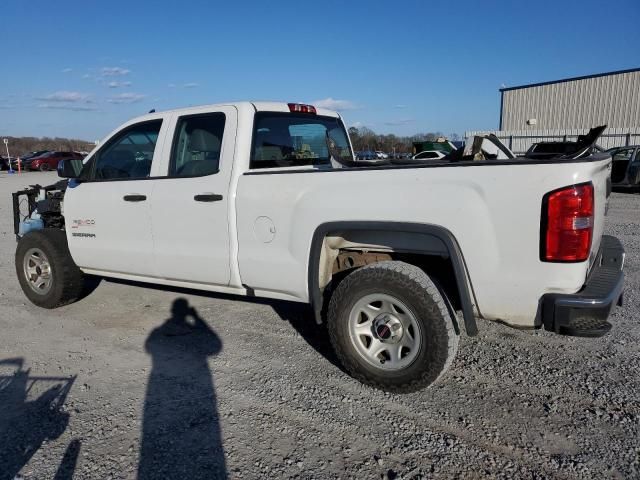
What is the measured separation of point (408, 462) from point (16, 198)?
5204 mm

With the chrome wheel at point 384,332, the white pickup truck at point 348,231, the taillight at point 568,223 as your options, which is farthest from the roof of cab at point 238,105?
the taillight at point 568,223

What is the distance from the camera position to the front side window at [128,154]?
4.36 m

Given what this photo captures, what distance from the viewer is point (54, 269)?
4.95 metres

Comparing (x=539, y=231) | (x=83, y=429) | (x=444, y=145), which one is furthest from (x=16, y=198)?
(x=444, y=145)

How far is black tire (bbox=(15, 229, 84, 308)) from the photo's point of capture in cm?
494

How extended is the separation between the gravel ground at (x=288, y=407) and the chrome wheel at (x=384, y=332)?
26 centimetres

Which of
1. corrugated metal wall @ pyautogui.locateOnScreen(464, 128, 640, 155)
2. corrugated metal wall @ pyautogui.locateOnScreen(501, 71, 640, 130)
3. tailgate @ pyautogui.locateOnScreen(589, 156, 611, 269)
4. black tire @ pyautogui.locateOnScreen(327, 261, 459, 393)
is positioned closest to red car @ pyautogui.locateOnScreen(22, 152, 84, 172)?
corrugated metal wall @ pyautogui.locateOnScreen(464, 128, 640, 155)

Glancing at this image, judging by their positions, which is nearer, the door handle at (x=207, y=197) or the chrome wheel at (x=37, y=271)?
the door handle at (x=207, y=197)

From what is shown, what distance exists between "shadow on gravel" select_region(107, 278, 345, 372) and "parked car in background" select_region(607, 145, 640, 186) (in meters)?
13.8

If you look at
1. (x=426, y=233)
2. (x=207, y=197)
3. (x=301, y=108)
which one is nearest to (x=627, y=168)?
(x=301, y=108)

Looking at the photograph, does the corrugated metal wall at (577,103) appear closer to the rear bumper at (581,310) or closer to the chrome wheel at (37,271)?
the rear bumper at (581,310)

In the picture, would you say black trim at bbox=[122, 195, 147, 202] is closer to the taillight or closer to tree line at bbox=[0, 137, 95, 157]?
the taillight

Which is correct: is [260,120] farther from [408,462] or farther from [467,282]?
[408,462]

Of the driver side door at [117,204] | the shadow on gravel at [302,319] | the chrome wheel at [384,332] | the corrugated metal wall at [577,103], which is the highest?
the corrugated metal wall at [577,103]
